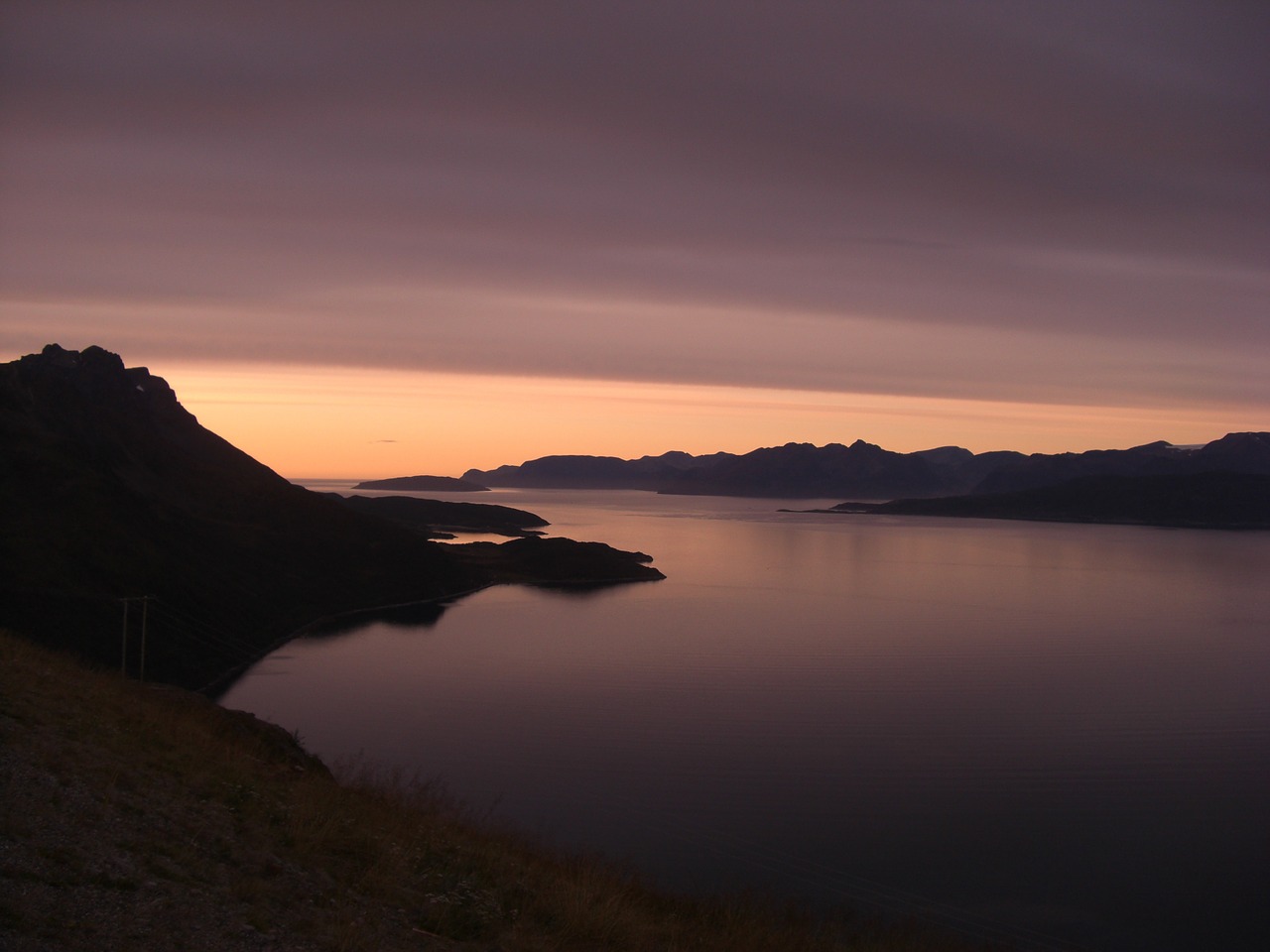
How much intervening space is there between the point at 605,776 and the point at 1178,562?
99707mm

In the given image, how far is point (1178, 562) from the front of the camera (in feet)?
349

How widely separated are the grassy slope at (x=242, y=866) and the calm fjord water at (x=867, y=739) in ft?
24.8

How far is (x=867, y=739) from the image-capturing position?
31.5m

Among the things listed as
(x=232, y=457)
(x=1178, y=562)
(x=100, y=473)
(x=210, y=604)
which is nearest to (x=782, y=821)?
(x=210, y=604)

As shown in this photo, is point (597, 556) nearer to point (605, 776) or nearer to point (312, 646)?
point (312, 646)

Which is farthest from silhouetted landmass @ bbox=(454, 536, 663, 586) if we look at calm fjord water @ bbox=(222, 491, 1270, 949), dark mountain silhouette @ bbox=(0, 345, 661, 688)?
calm fjord water @ bbox=(222, 491, 1270, 949)

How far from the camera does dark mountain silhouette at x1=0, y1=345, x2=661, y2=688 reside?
39.7 meters

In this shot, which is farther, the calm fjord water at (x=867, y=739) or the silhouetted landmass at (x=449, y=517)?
the silhouetted landmass at (x=449, y=517)

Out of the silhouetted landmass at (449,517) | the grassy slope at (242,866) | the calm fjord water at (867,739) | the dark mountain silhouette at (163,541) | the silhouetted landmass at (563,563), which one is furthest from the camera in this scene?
the silhouetted landmass at (449,517)

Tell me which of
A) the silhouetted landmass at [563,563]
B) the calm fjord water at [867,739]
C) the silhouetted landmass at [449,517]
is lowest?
the calm fjord water at [867,739]

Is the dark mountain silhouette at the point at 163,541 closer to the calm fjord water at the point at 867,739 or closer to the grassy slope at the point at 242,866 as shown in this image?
the calm fjord water at the point at 867,739

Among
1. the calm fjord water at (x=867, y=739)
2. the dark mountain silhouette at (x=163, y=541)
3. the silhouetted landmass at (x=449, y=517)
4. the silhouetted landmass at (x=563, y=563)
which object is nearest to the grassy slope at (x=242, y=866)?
the calm fjord water at (x=867, y=739)

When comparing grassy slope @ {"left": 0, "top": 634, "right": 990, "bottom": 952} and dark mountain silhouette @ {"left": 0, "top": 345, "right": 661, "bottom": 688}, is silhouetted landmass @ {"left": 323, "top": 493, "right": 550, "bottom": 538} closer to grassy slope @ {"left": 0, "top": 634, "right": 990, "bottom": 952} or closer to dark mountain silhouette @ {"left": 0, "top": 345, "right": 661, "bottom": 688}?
dark mountain silhouette @ {"left": 0, "top": 345, "right": 661, "bottom": 688}

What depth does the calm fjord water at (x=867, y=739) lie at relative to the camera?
21.0 metres
